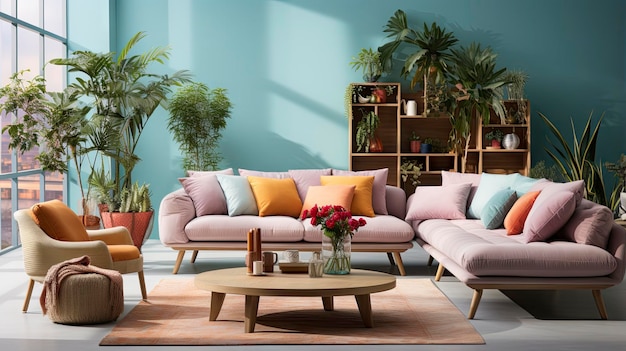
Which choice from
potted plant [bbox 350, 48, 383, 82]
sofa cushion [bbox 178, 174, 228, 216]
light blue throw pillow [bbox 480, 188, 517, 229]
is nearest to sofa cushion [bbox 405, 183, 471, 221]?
light blue throw pillow [bbox 480, 188, 517, 229]

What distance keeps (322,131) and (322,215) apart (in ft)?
14.7

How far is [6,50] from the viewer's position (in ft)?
26.8

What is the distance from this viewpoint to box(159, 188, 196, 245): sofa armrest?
22.8ft

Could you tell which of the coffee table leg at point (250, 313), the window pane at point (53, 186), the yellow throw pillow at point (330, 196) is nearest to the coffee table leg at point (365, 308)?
the coffee table leg at point (250, 313)

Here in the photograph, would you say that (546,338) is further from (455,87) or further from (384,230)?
(455,87)

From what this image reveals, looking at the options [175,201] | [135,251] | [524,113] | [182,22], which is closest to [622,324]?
[135,251]

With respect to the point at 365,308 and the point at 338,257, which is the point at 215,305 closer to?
the point at 338,257

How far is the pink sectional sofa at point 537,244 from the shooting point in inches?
206

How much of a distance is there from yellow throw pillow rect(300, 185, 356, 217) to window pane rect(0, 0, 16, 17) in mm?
3576

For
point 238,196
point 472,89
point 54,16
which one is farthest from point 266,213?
point 54,16

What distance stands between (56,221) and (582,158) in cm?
610

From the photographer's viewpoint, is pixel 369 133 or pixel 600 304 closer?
pixel 600 304

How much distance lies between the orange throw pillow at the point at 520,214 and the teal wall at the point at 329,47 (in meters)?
3.65

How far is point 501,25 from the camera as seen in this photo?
9.71 meters
